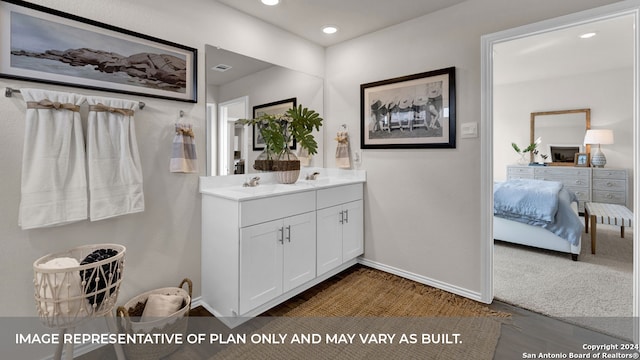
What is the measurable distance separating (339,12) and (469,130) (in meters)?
1.46

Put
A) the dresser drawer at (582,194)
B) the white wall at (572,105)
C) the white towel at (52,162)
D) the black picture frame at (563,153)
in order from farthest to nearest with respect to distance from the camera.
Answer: the black picture frame at (563,153) → the dresser drawer at (582,194) → the white wall at (572,105) → the white towel at (52,162)

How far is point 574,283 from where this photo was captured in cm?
262

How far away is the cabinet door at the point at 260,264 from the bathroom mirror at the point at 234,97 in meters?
0.65

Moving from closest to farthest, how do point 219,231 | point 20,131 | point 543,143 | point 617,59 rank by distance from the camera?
point 20,131 → point 219,231 → point 617,59 → point 543,143

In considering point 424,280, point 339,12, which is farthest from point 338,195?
point 339,12

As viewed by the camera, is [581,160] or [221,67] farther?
[581,160]

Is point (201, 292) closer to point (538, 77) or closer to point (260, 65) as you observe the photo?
point (260, 65)

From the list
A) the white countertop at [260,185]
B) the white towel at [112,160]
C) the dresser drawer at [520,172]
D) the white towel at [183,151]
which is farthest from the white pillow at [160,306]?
the dresser drawer at [520,172]

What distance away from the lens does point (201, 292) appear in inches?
89.0

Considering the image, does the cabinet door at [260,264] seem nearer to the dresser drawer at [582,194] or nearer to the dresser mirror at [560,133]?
the dresser drawer at [582,194]

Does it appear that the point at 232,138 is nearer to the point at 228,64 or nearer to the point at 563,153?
the point at 228,64

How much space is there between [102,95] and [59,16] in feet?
1.42

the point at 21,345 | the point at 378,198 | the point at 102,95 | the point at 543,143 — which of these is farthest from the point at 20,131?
the point at 543,143

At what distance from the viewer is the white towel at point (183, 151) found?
2010 mm
